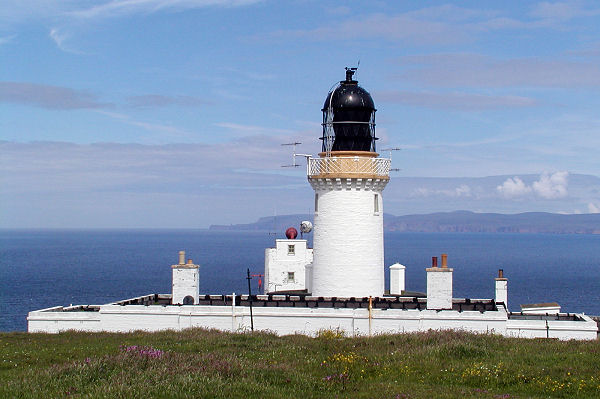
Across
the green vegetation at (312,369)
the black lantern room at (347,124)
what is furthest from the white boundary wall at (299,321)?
the black lantern room at (347,124)

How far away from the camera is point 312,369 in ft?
57.4

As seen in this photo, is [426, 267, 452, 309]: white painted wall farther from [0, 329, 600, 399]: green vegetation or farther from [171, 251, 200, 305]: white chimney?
[171, 251, 200, 305]: white chimney

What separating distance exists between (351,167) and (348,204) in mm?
1565

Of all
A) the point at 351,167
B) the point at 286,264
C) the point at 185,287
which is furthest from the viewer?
the point at 286,264

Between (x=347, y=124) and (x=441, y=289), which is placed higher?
(x=347, y=124)

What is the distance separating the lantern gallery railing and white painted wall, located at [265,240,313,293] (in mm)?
9840

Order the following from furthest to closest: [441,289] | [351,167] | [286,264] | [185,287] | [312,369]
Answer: [286,264]
[351,167]
[185,287]
[441,289]
[312,369]

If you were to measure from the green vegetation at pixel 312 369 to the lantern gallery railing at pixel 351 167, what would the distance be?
9.03 meters

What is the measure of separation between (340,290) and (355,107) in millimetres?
7773

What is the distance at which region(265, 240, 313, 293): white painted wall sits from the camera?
39375mm

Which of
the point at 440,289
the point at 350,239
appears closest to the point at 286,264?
the point at 350,239

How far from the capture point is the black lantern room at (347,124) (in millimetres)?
30609

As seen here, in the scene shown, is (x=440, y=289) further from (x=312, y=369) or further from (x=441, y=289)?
(x=312, y=369)

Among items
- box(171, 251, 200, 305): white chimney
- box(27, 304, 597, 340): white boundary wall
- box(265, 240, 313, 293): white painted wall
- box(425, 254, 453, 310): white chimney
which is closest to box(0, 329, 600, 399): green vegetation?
box(27, 304, 597, 340): white boundary wall
